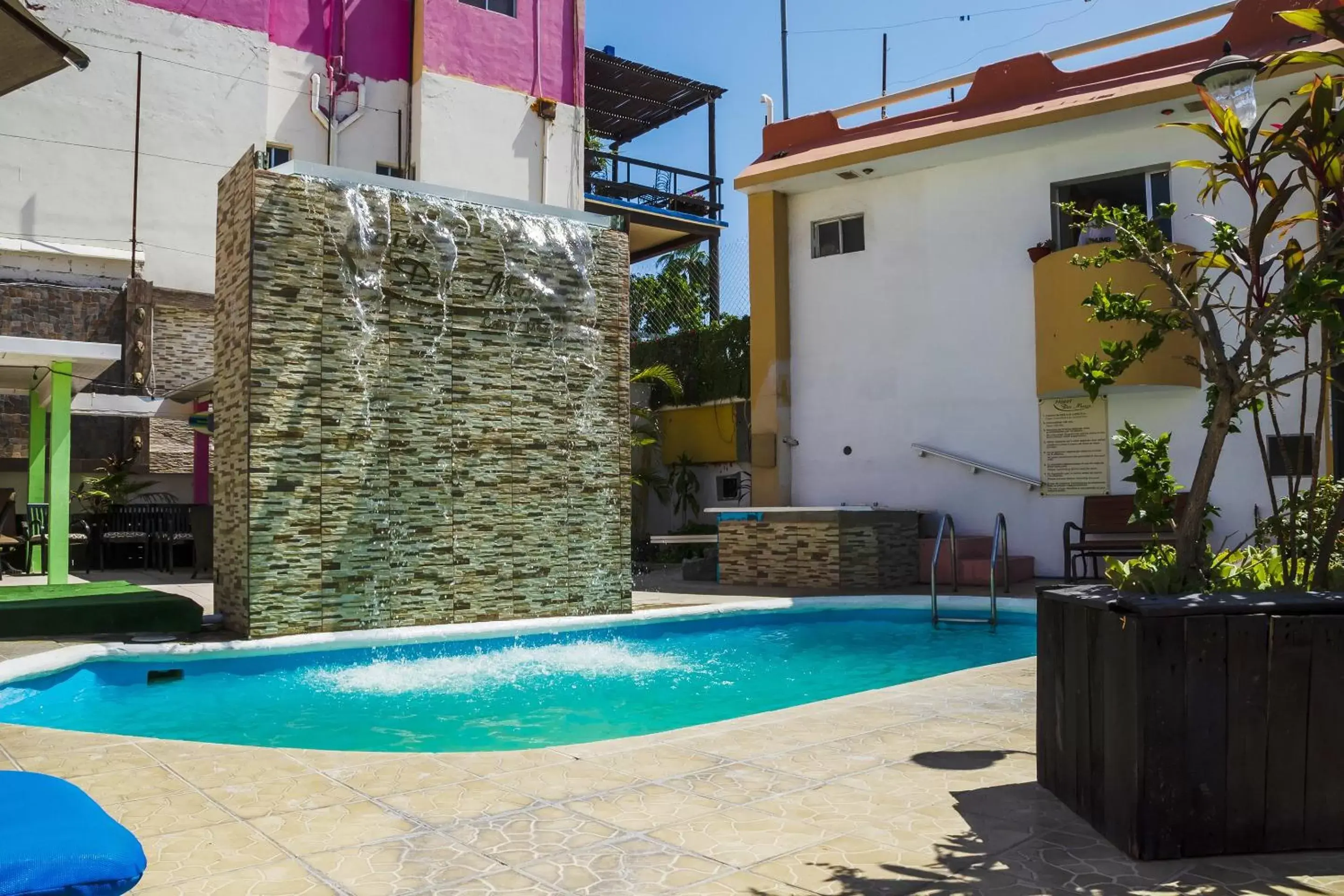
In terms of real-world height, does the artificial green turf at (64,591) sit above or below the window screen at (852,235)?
below

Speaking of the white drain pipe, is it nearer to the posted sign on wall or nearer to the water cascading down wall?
the water cascading down wall

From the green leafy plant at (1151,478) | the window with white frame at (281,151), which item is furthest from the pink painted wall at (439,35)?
the green leafy plant at (1151,478)

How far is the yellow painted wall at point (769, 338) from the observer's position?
50.4 ft

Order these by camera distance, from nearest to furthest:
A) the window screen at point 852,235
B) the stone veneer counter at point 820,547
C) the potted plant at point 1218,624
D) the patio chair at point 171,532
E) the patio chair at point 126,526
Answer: the potted plant at point 1218,624
the stone veneer counter at point 820,547
the patio chair at point 171,532
the patio chair at point 126,526
the window screen at point 852,235

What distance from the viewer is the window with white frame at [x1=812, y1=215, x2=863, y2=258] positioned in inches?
591

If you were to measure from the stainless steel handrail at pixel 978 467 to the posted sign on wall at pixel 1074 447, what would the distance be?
135mm

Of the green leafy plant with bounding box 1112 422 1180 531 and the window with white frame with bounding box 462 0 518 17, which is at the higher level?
the window with white frame with bounding box 462 0 518 17

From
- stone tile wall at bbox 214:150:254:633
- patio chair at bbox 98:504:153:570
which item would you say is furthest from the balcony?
stone tile wall at bbox 214:150:254:633

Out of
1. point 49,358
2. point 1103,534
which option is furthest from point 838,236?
point 49,358

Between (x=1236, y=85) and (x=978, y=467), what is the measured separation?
31.5 ft

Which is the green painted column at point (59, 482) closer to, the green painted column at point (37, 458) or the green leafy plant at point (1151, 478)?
the green painted column at point (37, 458)

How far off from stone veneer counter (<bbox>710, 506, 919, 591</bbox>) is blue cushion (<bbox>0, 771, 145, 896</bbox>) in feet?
34.3

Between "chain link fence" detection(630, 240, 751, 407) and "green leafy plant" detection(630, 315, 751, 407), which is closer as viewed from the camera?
"chain link fence" detection(630, 240, 751, 407)

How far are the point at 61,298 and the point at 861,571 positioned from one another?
11.7 meters
